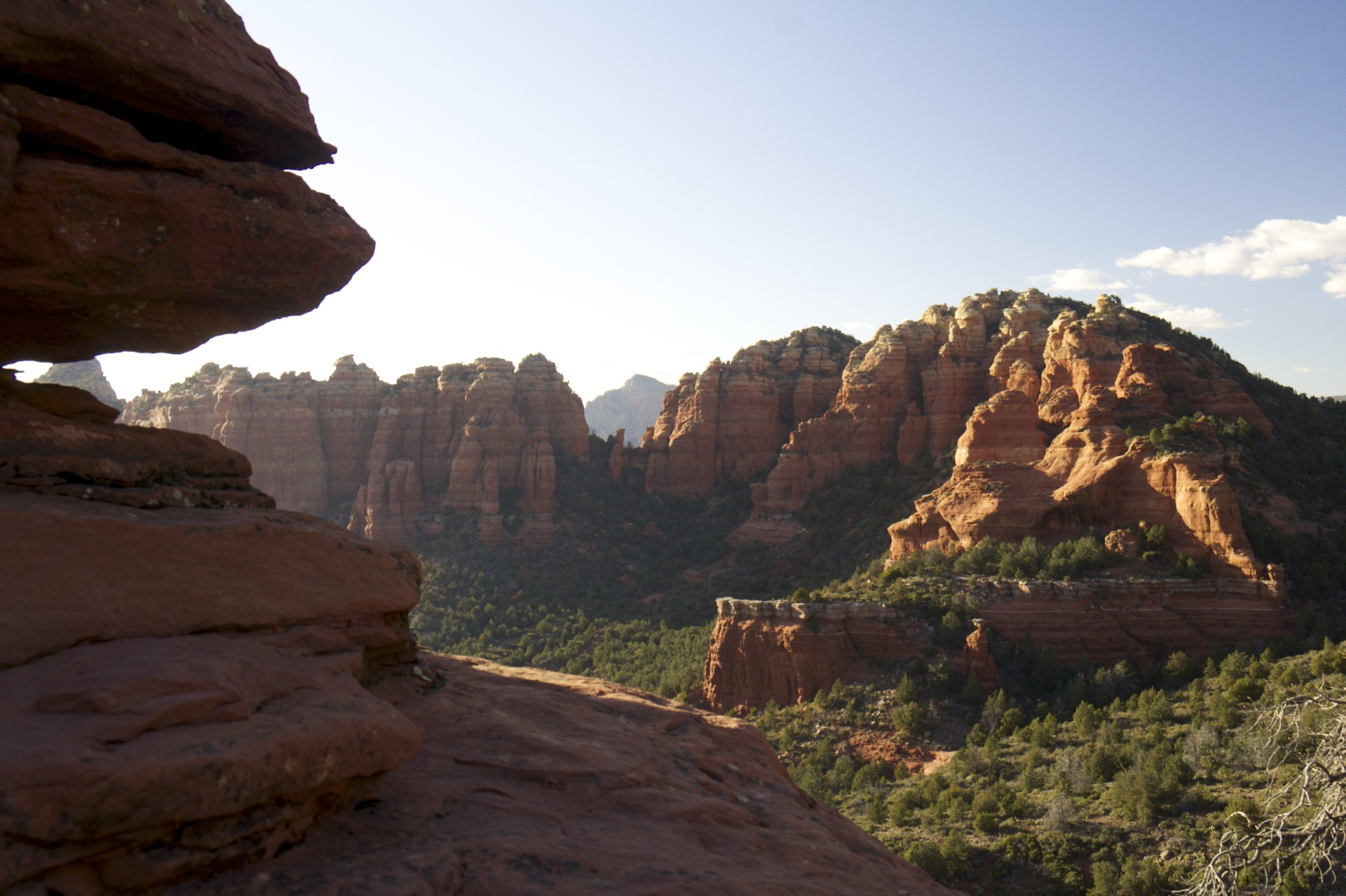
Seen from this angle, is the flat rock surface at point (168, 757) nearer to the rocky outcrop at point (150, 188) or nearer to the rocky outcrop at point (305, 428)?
the rocky outcrop at point (150, 188)

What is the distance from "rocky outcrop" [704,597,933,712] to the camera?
39.5 metres

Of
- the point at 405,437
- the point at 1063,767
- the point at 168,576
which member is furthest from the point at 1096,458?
the point at 405,437

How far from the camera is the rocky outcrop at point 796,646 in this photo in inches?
1556

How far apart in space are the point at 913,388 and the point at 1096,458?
3019 cm

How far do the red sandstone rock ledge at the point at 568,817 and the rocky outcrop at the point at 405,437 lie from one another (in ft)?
213

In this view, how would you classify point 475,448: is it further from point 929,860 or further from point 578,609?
point 929,860

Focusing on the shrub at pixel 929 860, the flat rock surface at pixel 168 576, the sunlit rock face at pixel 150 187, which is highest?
the sunlit rock face at pixel 150 187

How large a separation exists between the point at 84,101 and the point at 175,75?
831mm

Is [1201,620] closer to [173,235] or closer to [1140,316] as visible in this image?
[1140,316]

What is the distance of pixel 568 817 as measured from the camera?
726 cm

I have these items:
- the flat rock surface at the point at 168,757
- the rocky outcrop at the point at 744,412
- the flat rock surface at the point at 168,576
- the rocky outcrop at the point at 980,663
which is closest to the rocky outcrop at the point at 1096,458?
the rocky outcrop at the point at 980,663

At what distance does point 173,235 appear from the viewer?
315 inches

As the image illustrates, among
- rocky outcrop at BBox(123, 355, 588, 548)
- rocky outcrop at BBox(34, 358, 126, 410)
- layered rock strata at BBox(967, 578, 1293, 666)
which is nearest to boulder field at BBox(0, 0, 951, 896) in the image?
layered rock strata at BBox(967, 578, 1293, 666)

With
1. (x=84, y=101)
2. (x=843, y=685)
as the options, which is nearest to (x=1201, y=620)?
(x=843, y=685)
